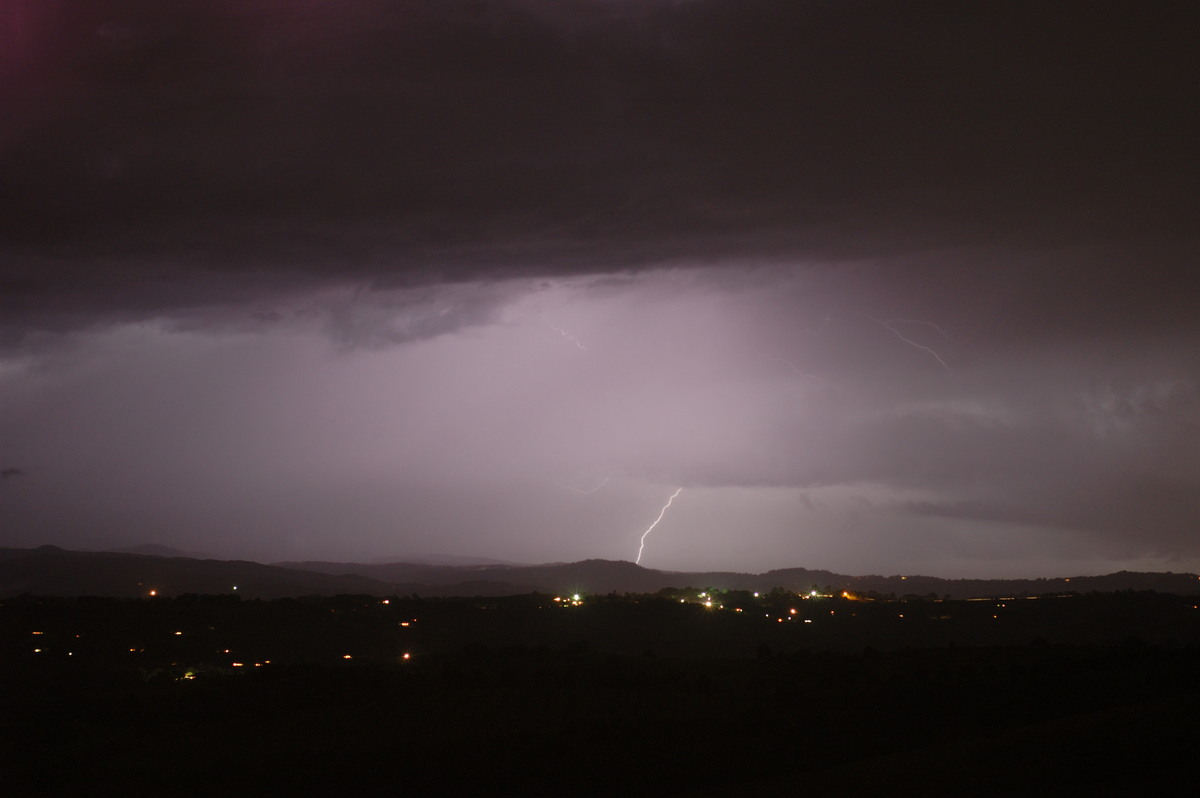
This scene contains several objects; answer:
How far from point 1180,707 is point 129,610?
3931cm

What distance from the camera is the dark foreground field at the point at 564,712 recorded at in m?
13.8

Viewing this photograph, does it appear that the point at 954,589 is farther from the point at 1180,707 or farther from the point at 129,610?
the point at 1180,707

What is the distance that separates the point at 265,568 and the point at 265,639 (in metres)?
60.9

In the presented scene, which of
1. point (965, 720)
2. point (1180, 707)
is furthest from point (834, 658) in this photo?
point (1180, 707)

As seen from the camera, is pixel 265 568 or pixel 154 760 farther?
pixel 265 568

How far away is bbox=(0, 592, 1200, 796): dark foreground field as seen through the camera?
13.8 metres

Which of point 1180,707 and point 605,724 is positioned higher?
point 1180,707

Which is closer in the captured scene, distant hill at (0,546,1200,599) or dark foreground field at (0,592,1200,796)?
dark foreground field at (0,592,1200,796)

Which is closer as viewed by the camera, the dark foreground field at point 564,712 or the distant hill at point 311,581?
the dark foreground field at point 564,712

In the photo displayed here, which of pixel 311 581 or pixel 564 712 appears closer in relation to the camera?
pixel 564 712

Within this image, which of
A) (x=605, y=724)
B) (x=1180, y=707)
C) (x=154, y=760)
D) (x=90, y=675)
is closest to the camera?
(x=1180, y=707)

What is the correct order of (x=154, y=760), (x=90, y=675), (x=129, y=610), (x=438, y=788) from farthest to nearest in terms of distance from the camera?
(x=129, y=610), (x=90, y=675), (x=154, y=760), (x=438, y=788)

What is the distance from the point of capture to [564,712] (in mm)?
22422

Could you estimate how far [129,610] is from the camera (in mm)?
41219
